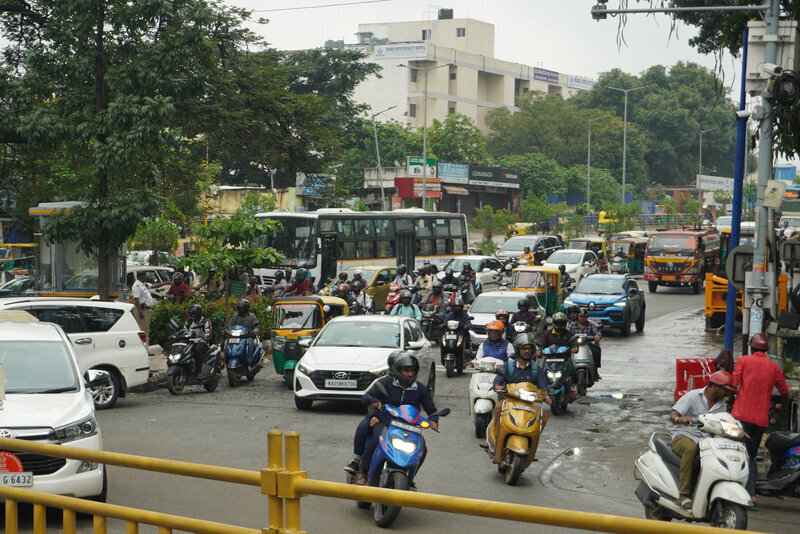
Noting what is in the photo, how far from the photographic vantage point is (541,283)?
2800cm

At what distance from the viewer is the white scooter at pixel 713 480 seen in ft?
25.7

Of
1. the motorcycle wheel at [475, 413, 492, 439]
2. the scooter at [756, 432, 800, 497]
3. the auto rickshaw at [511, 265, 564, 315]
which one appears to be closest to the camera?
the scooter at [756, 432, 800, 497]

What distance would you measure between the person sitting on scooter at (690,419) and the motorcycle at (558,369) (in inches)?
222

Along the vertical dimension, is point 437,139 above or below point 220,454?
above

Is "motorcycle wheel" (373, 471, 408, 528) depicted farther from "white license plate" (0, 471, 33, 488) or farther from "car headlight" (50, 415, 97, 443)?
"white license plate" (0, 471, 33, 488)

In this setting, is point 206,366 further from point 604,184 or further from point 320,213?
point 604,184

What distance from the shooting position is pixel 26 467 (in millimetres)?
8109

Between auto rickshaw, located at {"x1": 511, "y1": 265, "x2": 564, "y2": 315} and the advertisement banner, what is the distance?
7923cm

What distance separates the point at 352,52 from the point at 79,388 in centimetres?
5538

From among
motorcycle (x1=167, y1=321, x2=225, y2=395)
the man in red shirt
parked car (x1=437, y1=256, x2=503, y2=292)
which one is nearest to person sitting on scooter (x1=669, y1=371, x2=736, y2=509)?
the man in red shirt

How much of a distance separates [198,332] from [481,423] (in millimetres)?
6059

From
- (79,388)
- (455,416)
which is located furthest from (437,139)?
(79,388)

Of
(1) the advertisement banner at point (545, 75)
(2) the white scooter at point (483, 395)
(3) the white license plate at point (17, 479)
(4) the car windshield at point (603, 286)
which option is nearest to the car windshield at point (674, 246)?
(4) the car windshield at point (603, 286)

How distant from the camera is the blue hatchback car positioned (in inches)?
1045
